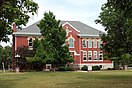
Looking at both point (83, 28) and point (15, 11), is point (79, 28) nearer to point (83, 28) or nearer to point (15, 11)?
point (83, 28)

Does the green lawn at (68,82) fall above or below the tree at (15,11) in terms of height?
below

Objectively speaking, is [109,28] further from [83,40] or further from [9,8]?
[83,40]

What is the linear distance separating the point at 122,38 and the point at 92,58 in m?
41.5

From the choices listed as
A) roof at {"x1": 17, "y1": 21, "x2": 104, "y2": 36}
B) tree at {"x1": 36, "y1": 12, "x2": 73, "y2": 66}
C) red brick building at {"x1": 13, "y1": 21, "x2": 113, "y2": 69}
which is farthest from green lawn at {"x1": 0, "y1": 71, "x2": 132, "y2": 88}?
red brick building at {"x1": 13, "y1": 21, "x2": 113, "y2": 69}

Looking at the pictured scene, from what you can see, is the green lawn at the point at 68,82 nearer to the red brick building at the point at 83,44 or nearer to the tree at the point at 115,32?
the tree at the point at 115,32

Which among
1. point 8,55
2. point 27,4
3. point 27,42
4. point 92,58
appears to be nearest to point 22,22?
point 27,4

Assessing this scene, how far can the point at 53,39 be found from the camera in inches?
2434

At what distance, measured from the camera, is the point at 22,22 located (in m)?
15.4

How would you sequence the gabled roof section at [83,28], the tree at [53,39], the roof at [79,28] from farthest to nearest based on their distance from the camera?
the gabled roof section at [83,28] < the roof at [79,28] < the tree at [53,39]

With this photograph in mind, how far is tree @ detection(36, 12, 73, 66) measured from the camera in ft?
202

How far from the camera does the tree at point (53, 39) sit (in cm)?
6143

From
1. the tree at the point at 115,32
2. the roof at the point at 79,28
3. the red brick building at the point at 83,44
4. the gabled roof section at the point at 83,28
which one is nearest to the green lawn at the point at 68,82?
the tree at the point at 115,32

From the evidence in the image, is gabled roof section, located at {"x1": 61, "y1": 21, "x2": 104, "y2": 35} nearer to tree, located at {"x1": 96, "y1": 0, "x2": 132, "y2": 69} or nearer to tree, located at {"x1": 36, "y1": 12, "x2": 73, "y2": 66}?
tree, located at {"x1": 36, "y1": 12, "x2": 73, "y2": 66}

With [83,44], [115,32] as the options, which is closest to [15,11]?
[115,32]
